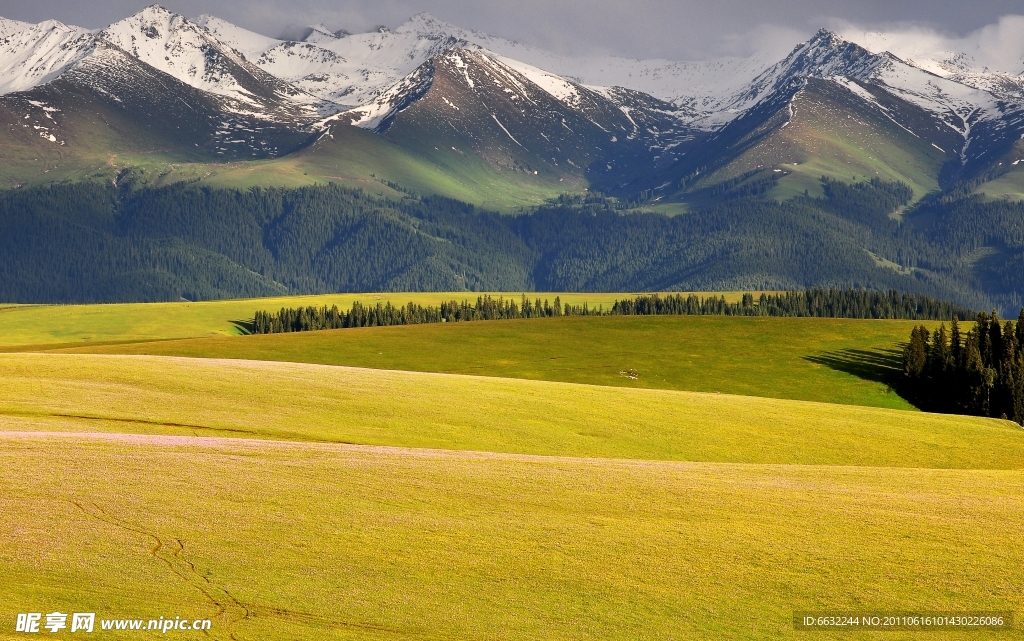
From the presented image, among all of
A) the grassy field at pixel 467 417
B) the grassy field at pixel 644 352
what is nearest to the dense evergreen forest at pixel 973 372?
the grassy field at pixel 644 352

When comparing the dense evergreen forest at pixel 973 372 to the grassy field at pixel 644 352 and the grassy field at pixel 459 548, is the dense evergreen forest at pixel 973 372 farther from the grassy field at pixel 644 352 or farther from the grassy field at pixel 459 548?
the grassy field at pixel 459 548

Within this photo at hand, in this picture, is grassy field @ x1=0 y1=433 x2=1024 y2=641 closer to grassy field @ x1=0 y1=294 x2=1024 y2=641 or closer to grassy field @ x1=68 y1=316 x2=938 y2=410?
grassy field @ x1=0 y1=294 x2=1024 y2=641

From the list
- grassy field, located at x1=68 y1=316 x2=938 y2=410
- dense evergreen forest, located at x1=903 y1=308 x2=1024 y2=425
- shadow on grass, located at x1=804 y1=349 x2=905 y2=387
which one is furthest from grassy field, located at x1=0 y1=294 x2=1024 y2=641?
shadow on grass, located at x1=804 y1=349 x2=905 y2=387

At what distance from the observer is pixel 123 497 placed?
122ft

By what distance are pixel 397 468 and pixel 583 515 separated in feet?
33.1

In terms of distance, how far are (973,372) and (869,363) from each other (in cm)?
2653

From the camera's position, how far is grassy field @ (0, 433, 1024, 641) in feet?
94.5

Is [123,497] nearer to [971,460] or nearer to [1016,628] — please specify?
[1016,628]

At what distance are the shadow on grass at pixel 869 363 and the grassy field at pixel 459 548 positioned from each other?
10490 centimetres

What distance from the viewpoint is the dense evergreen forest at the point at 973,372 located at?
127m

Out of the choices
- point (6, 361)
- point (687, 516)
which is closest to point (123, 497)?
point (687, 516)

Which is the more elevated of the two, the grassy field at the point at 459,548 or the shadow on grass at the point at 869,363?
the grassy field at the point at 459,548

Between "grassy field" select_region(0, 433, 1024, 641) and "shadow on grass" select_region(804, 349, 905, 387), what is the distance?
104896 millimetres

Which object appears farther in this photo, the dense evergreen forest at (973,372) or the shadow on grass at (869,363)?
the shadow on grass at (869,363)
